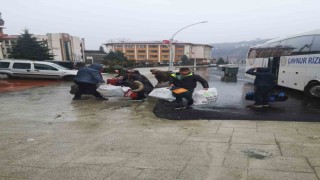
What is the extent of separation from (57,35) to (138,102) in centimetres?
7106

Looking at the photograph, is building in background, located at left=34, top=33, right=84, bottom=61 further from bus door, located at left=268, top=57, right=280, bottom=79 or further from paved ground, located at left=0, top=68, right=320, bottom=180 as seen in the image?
paved ground, located at left=0, top=68, right=320, bottom=180

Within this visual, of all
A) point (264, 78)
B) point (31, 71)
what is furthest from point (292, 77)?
point (31, 71)

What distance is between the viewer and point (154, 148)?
428 cm

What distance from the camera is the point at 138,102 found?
946 centimetres

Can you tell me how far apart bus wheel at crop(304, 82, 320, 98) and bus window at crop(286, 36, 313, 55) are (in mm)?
1447

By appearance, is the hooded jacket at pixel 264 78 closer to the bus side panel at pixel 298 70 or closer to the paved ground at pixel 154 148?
the paved ground at pixel 154 148

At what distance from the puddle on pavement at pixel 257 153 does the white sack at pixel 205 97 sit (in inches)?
156

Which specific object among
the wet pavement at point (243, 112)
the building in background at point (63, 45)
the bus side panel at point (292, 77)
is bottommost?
the wet pavement at point (243, 112)

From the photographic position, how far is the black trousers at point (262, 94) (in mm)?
7648

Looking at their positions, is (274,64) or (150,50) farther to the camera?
(150,50)

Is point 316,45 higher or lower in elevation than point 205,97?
higher

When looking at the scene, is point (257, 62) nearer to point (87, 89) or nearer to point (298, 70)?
point (298, 70)

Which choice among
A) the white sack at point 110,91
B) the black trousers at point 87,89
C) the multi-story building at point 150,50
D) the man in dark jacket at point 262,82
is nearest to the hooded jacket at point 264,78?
the man in dark jacket at point 262,82

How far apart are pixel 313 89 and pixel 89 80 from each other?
8.88 m
